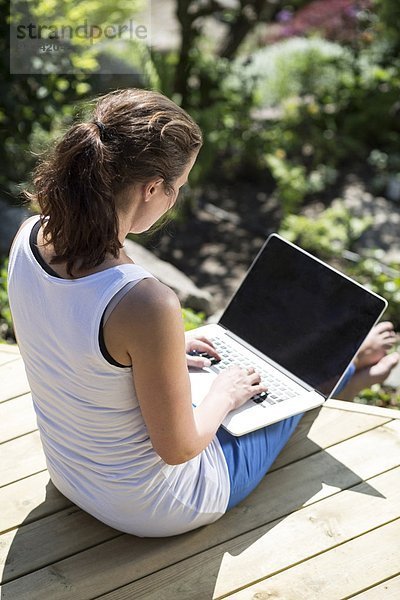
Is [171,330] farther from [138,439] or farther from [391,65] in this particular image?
[391,65]

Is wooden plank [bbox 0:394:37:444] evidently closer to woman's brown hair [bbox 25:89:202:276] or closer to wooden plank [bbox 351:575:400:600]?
woman's brown hair [bbox 25:89:202:276]

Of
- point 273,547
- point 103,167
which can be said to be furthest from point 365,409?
point 103,167

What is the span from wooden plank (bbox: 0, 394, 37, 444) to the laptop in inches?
24.7

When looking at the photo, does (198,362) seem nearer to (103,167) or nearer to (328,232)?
(103,167)

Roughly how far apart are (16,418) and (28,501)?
1.42ft

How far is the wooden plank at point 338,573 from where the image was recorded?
2.09m

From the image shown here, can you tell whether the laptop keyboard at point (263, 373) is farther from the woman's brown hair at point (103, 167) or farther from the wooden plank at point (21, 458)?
A: the woman's brown hair at point (103, 167)

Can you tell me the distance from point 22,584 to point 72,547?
18cm

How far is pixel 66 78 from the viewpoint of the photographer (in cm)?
498

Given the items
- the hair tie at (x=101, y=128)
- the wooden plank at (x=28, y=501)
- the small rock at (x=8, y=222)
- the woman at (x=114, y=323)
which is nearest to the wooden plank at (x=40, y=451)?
the wooden plank at (x=28, y=501)

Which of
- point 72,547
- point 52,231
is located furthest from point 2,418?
point 52,231

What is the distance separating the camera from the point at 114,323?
1.77 meters

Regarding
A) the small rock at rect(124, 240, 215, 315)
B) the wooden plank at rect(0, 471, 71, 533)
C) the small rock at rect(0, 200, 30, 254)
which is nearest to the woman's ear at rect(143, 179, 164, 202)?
the wooden plank at rect(0, 471, 71, 533)

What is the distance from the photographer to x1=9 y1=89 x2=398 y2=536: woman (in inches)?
70.3
